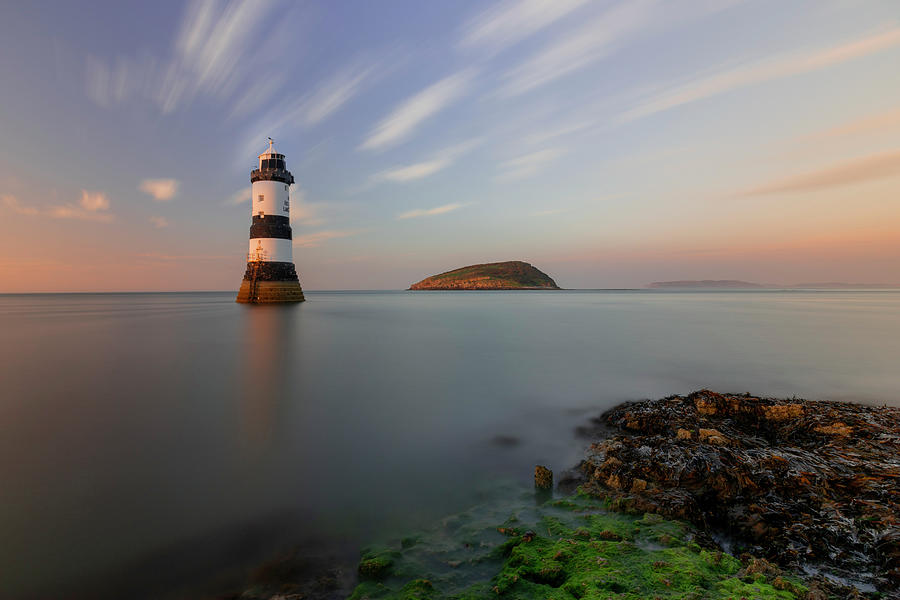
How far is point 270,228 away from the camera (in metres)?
35.7

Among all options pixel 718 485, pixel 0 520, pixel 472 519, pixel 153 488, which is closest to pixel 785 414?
pixel 718 485

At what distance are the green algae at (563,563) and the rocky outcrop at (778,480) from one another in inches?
23.5

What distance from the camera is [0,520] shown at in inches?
181

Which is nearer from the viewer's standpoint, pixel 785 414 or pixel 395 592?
pixel 395 592

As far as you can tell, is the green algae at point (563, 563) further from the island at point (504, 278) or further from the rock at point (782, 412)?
the island at point (504, 278)

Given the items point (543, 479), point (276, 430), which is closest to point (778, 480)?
point (543, 479)

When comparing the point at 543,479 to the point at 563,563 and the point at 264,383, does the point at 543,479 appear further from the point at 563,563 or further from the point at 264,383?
the point at 264,383

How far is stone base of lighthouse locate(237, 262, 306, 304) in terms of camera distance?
36.8 metres

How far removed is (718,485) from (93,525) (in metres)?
7.69

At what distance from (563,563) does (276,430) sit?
6.43m

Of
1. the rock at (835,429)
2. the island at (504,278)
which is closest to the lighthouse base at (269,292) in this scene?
the rock at (835,429)

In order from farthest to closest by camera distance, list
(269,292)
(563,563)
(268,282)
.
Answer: (269,292), (268,282), (563,563)

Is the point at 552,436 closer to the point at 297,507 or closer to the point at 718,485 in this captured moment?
the point at 718,485

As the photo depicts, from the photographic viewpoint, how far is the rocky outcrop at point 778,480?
377cm
